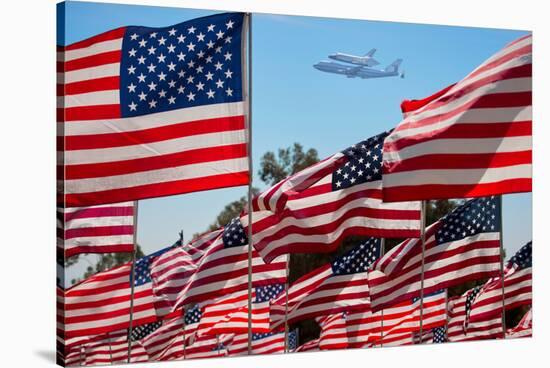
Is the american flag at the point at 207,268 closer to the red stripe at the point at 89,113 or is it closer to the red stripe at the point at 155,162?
the red stripe at the point at 155,162

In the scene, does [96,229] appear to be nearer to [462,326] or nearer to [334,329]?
[334,329]

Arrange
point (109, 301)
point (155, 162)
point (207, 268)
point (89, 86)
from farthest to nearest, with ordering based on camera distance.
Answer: point (207, 268) → point (109, 301) → point (155, 162) → point (89, 86)

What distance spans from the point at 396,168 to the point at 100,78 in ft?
11.3

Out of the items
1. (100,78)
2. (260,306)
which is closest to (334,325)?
(260,306)

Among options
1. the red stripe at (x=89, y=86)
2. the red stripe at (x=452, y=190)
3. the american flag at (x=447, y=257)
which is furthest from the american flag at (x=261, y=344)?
the red stripe at (x=89, y=86)

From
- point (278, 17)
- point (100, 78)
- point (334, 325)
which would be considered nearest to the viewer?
point (100, 78)

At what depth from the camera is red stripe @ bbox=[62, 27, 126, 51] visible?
11484mm

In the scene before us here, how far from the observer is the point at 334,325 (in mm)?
13930

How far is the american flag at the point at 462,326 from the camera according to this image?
14086mm

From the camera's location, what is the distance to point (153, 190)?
1184cm

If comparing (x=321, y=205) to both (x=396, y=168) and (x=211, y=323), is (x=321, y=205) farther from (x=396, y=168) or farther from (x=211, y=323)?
(x=211, y=323)

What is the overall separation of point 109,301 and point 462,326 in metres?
4.48

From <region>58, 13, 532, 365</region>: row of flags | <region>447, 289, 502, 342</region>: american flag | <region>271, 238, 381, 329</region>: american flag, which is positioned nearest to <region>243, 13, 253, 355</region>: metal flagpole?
<region>58, 13, 532, 365</region>: row of flags

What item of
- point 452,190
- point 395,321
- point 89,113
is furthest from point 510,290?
point 89,113
